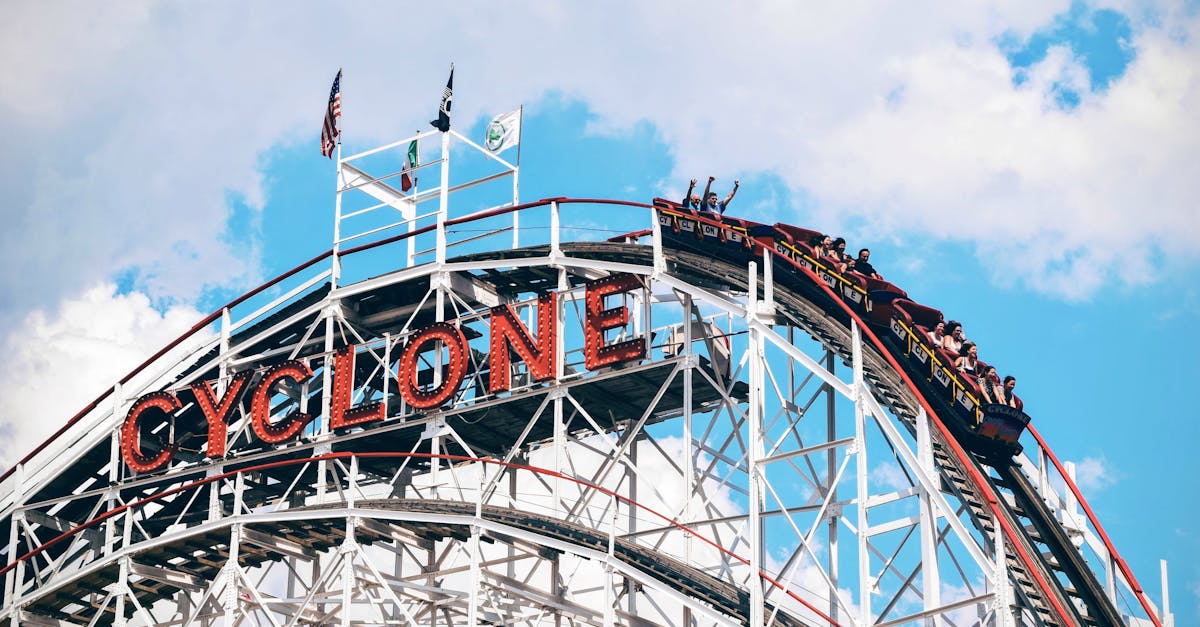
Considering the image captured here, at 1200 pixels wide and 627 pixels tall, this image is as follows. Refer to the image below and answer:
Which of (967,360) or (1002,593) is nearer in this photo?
(1002,593)

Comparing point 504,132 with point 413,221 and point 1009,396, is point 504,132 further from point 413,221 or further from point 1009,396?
point 1009,396

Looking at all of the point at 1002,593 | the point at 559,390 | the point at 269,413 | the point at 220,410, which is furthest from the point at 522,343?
the point at 1002,593

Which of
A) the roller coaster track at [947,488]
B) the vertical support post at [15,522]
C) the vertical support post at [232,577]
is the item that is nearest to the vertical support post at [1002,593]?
the roller coaster track at [947,488]

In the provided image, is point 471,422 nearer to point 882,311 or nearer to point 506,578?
point 506,578

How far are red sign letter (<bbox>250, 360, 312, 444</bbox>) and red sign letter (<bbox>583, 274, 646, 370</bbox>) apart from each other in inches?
352

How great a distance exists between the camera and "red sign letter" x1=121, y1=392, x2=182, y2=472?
52000mm

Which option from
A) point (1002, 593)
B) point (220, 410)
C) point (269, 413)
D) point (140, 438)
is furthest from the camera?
point (140, 438)

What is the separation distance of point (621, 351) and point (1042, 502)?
1075 cm

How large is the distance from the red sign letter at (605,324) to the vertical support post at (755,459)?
3456mm

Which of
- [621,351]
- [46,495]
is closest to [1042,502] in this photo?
[621,351]

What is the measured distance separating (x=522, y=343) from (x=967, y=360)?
36.8 feet

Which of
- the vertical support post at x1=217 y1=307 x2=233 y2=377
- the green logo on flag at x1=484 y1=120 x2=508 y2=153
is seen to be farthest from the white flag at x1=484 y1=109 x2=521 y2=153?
the vertical support post at x1=217 y1=307 x2=233 y2=377

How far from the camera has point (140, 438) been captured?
175ft

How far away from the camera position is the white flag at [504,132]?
5141 cm
